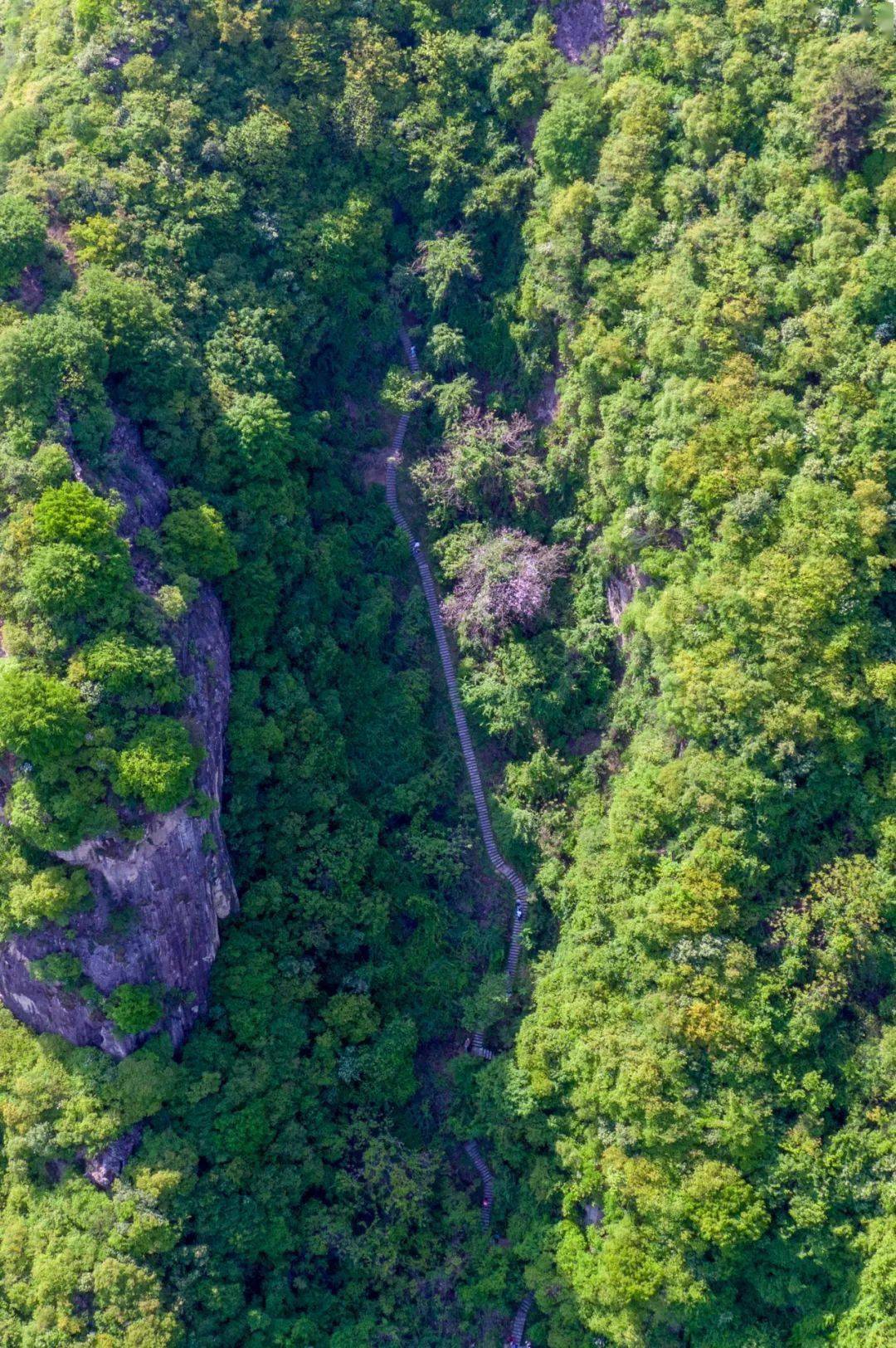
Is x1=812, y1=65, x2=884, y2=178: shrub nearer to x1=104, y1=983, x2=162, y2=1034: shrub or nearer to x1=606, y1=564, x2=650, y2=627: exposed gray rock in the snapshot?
x1=606, y1=564, x2=650, y2=627: exposed gray rock

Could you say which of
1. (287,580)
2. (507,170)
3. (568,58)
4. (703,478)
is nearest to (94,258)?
(287,580)

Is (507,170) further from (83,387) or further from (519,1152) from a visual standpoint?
(519,1152)

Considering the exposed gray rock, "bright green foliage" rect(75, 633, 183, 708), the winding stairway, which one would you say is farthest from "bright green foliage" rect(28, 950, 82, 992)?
the exposed gray rock

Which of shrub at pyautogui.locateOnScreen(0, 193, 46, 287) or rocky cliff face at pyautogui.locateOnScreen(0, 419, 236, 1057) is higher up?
shrub at pyautogui.locateOnScreen(0, 193, 46, 287)

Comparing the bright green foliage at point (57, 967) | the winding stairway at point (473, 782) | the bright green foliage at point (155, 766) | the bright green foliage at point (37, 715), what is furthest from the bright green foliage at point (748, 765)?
the bright green foliage at point (37, 715)

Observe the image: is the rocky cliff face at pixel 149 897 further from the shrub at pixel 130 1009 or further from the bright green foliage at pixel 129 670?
the bright green foliage at pixel 129 670
